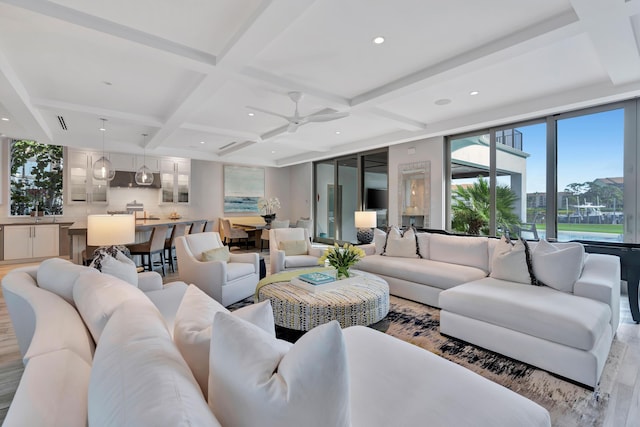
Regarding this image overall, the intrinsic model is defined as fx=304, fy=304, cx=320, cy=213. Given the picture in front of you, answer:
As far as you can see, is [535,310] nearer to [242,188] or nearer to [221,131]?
[221,131]

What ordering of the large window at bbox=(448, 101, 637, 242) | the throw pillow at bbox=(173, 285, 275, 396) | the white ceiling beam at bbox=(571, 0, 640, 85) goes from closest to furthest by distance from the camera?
the throw pillow at bbox=(173, 285, 275, 396) → the white ceiling beam at bbox=(571, 0, 640, 85) → the large window at bbox=(448, 101, 637, 242)

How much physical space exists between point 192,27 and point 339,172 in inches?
257

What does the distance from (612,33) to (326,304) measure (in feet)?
10.9

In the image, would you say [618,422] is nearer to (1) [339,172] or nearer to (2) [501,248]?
(2) [501,248]

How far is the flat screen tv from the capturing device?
8203mm

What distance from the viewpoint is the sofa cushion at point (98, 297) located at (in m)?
1.25

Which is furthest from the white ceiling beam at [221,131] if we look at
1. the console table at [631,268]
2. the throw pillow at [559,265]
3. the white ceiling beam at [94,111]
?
the console table at [631,268]

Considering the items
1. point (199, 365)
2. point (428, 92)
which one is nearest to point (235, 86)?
point (428, 92)

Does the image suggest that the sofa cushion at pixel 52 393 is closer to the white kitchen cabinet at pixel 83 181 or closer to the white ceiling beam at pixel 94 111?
the white ceiling beam at pixel 94 111

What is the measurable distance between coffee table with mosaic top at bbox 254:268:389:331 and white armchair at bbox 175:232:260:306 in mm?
651

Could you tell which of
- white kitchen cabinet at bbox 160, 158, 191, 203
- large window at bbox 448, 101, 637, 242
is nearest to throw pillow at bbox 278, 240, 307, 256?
large window at bbox 448, 101, 637, 242

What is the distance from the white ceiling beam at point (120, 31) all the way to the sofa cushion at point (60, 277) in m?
1.89

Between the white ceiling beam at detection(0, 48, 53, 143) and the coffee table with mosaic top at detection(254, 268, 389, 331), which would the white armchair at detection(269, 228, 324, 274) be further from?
the white ceiling beam at detection(0, 48, 53, 143)

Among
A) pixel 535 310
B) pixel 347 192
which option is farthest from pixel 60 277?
pixel 347 192
